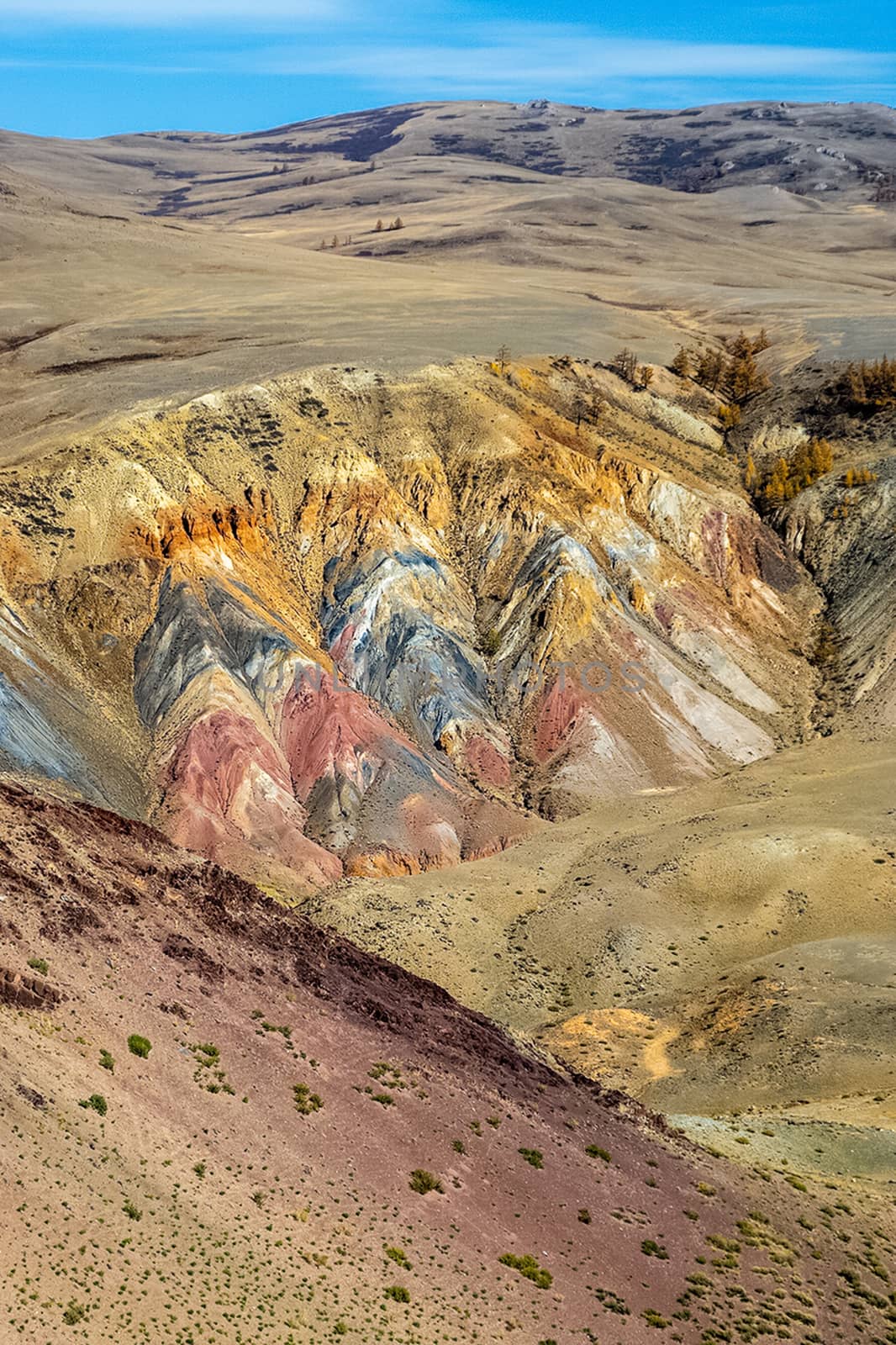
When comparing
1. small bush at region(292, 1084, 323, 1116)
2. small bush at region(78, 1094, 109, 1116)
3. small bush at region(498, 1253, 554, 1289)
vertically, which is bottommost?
small bush at region(498, 1253, 554, 1289)

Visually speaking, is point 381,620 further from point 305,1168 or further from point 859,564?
point 305,1168

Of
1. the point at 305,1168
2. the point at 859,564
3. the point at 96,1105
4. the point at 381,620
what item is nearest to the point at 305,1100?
the point at 305,1168

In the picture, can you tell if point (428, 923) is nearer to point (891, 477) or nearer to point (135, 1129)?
point (135, 1129)

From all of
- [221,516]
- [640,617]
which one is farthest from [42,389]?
[640,617]

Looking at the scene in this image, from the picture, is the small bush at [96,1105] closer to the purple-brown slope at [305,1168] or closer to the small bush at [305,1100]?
the purple-brown slope at [305,1168]

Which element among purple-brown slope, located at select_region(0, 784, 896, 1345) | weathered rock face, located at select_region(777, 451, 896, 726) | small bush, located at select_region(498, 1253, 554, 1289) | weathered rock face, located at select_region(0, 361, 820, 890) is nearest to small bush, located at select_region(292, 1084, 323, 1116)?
purple-brown slope, located at select_region(0, 784, 896, 1345)

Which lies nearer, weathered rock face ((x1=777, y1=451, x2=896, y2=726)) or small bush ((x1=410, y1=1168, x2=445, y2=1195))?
small bush ((x1=410, y1=1168, x2=445, y2=1195))

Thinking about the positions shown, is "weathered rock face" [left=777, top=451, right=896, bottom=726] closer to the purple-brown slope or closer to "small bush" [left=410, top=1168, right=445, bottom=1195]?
the purple-brown slope
